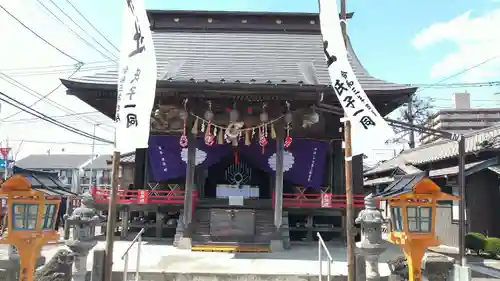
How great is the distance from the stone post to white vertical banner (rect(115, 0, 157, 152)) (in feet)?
13.9

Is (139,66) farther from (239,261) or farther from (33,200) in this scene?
(239,261)

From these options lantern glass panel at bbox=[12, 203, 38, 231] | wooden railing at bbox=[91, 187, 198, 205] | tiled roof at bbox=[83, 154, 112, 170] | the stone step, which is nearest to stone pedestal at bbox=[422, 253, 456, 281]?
the stone step

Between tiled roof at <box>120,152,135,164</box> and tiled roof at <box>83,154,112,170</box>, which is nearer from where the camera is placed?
tiled roof at <box>120,152,135,164</box>

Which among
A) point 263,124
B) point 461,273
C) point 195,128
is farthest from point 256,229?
point 461,273

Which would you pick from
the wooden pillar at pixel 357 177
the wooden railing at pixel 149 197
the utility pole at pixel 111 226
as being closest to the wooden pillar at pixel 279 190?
the wooden railing at pixel 149 197

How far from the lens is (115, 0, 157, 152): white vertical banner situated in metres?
6.11

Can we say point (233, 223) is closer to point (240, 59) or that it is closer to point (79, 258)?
point (240, 59)

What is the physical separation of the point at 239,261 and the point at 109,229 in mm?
5001

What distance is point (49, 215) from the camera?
21.7ft

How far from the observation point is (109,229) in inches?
Answer: 242

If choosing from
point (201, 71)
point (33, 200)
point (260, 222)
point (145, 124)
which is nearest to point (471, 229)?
point (260, 222)

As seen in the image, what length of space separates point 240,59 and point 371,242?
31.0 ft

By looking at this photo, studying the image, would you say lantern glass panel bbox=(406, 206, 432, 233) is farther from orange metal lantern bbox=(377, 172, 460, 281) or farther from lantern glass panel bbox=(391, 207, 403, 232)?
lantern glass panel bbox=(391, 207, 403, 232)

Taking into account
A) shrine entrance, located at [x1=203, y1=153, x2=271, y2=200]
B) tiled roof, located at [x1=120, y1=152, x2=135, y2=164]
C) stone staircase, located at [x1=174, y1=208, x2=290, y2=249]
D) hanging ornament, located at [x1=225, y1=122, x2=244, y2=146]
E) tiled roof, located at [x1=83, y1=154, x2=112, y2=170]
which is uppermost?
tiled roof, located at [x1=83, y1=154, x2=112, y2=170]
